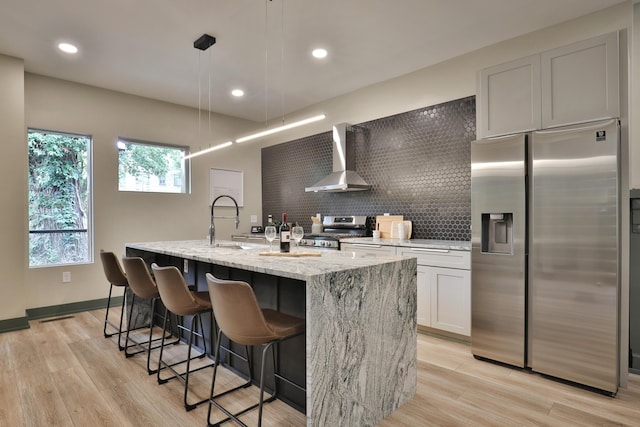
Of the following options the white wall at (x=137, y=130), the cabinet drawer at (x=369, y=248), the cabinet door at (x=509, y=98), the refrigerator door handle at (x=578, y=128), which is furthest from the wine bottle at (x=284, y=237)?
the white wall at (x=137, y=130)

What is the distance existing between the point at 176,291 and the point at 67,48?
2.90 meters

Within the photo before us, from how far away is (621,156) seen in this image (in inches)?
91.2

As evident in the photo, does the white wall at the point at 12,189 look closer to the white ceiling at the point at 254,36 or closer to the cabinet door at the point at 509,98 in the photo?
the white ceiling at the point at 254,36

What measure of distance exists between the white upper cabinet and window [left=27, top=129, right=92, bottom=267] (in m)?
4.65

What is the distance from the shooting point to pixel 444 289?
3244 millimetres

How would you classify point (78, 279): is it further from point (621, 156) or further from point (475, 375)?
point (621, 156)

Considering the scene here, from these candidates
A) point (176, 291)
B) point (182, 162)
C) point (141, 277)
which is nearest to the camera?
point (176, 291)

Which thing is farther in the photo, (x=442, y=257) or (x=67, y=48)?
(x=67, y=48)

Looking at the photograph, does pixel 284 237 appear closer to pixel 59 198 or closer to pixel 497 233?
pixel 497 233

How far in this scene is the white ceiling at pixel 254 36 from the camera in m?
2.83

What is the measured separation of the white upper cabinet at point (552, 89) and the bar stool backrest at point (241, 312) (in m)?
2.41

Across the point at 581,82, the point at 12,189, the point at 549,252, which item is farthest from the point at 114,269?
the point at 581,82

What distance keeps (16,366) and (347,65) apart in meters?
4.08

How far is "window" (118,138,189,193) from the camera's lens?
188 inches
